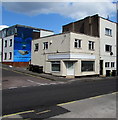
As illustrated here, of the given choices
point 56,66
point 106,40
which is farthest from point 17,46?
point 106,40

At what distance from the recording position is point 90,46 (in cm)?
2388

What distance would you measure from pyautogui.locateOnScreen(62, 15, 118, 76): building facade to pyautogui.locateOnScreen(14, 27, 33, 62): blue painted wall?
13461mm

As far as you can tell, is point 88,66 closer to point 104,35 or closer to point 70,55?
point 70,55

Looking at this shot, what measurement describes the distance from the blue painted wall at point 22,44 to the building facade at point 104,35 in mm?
13461

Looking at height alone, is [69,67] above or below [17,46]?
below

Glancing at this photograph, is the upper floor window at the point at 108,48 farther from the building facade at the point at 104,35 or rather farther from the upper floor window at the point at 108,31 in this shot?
the upper floor window at the point at 108,31

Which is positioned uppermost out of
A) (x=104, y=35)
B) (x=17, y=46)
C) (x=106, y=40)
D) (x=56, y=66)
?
(x=104, y=35)

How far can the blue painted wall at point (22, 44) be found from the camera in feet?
110

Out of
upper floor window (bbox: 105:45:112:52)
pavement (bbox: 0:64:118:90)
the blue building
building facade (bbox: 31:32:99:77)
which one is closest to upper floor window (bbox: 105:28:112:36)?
upper floor window (bbox: 105:45:112:52)

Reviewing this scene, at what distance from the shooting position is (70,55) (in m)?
20.8

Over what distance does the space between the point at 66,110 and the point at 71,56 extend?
48.7 ft

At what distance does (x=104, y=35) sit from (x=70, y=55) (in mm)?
9407

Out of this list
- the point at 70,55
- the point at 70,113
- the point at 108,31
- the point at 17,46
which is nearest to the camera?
the point at 70,113

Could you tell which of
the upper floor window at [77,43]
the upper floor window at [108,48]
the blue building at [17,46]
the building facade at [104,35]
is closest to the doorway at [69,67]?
the upper floor window at [77,43]
